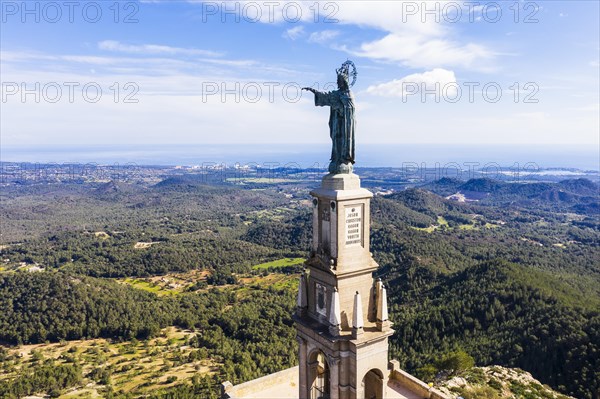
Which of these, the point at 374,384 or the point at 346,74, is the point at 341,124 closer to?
the point at 346,74

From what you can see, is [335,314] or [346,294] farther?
[346,294]

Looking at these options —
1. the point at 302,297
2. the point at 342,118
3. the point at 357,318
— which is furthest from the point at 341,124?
the point at 357,318

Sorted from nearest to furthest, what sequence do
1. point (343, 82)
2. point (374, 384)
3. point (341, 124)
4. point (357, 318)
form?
1. point (357, 318)
2. point (343, 82)
3. point (341, 124)
4. point (374, 384)

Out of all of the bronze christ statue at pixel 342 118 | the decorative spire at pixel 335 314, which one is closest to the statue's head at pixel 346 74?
the bronze christ statue at pixel 342 118

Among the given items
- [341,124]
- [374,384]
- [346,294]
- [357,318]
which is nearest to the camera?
[357,318]

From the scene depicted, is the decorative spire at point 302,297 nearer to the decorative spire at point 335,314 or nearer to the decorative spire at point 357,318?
the decorative spire at point 335,314

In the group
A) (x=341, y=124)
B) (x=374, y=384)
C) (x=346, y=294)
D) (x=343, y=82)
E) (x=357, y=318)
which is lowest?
(x=374, y=384)

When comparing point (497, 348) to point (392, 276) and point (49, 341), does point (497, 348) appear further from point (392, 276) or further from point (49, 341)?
point (49, 341)
